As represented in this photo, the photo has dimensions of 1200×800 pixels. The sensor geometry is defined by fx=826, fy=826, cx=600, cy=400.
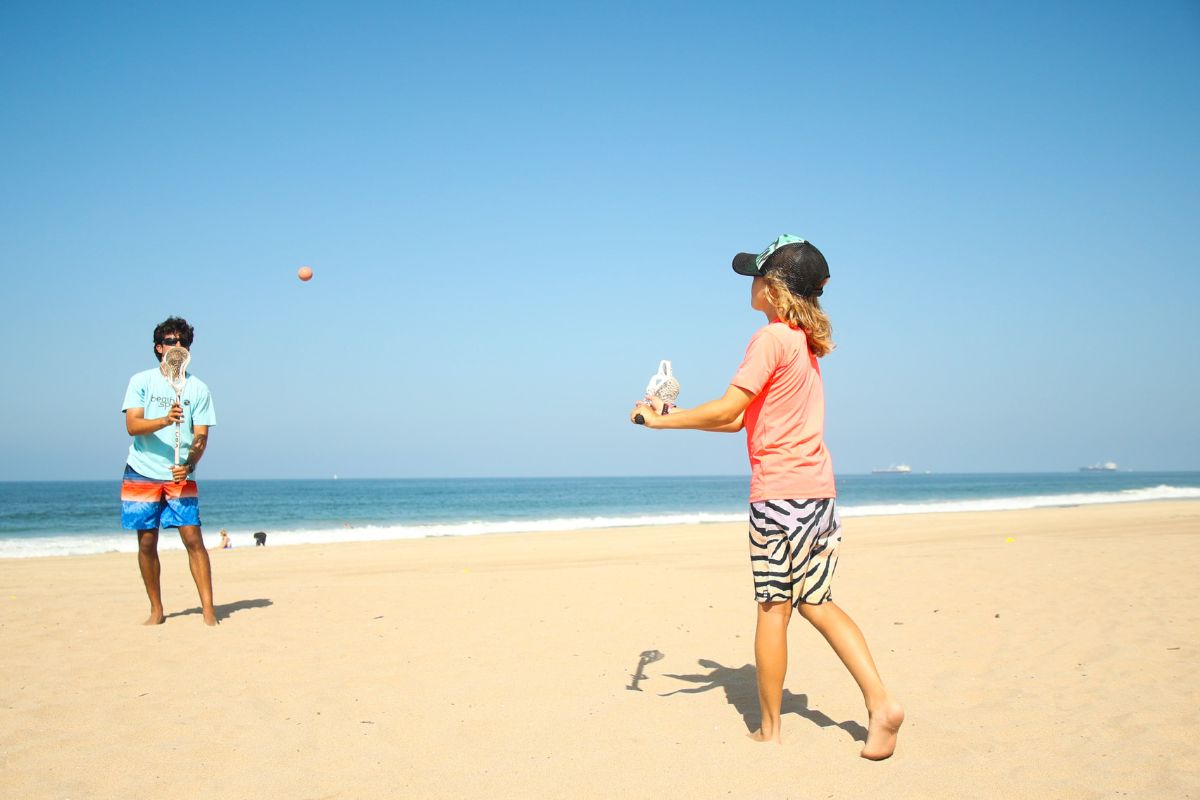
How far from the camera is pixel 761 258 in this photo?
3420mm

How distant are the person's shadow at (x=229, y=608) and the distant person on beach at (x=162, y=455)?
63 cm

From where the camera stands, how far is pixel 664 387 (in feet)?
11.6

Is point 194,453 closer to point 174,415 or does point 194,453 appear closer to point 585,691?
point 174,415

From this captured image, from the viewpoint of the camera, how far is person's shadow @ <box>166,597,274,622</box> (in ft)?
21.4

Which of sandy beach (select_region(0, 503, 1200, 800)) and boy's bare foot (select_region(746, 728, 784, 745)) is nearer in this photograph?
sandy beach (select_region(0, 503, 1200, 800))

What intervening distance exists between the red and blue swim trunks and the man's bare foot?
4.63 m

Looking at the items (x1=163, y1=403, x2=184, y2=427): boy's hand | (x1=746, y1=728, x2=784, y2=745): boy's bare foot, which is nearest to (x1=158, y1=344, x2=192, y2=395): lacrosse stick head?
(x1=163, y1=403, x2=184, y2=427): boy's hand

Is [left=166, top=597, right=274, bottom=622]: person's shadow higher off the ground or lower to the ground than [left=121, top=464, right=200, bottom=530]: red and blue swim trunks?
lower

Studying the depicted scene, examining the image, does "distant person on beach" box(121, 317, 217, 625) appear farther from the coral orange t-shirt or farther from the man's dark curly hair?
the coral orange t-shirt

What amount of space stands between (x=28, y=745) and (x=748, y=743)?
299 cm

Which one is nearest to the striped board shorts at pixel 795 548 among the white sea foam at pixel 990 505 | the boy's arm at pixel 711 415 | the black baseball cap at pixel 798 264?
the boy's arm at pixel 711 415

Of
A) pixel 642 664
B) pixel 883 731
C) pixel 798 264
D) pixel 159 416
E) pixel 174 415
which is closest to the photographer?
pixel 883 731

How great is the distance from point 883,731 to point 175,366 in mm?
5041

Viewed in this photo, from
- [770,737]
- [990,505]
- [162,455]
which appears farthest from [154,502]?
[990,505]
